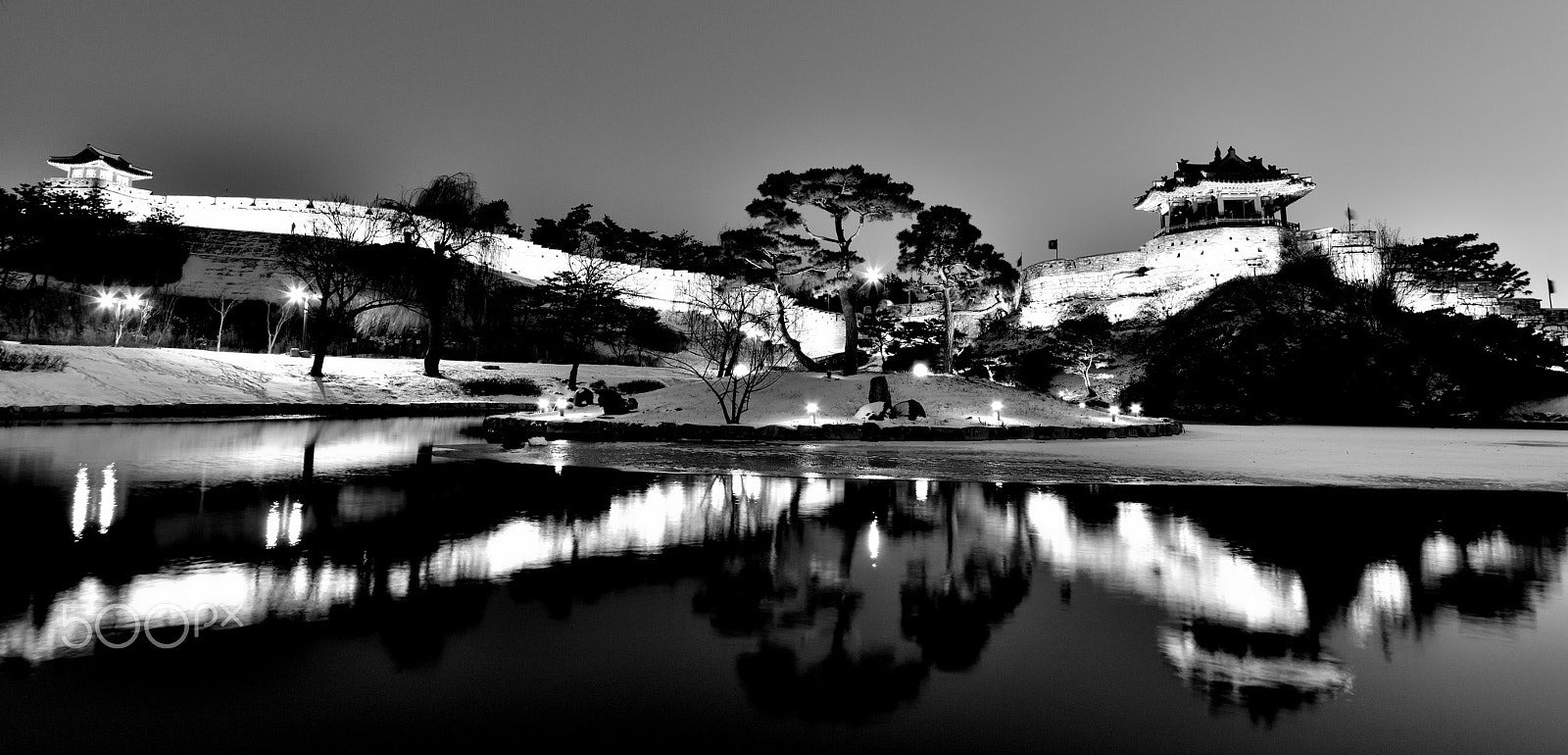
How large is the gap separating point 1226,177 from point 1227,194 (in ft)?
5.13

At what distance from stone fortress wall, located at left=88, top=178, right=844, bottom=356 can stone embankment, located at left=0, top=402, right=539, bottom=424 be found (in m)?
12.3

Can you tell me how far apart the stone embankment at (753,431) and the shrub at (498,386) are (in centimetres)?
1676

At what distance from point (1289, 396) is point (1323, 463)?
924 inches

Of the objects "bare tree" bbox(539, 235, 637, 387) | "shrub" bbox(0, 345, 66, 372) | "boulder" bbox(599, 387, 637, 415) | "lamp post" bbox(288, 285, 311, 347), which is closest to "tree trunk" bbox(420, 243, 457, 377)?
"bare tree" bbox(539, 235, 637, 387)

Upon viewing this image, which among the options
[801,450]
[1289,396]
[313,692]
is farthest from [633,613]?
[1289,396]

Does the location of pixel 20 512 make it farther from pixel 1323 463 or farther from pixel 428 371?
pixel 428 371

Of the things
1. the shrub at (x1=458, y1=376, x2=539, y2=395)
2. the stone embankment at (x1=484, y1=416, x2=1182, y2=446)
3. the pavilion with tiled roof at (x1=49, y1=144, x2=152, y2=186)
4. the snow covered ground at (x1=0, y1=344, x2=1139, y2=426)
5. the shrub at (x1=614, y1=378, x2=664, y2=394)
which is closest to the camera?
the stone embankment at (x1=484, y1=416, x2=1182, y2=446)

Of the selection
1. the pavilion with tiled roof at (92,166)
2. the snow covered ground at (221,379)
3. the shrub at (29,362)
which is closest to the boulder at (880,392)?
the snow covered ground at (221,379)

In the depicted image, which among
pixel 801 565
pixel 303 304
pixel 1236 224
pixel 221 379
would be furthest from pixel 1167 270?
pixel 801 565

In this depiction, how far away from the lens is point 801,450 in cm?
1479

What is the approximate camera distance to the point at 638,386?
36.2m

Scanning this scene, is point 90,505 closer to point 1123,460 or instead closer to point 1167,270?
point 1123,460

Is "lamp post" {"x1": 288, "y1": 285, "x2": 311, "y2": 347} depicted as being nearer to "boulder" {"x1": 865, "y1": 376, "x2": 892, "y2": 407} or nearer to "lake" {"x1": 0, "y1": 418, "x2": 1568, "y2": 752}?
"boulder" {"x1": 865, "y1": 376, "x2": 892, "y2": 407}

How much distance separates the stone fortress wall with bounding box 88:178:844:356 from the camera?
48.2 meters
